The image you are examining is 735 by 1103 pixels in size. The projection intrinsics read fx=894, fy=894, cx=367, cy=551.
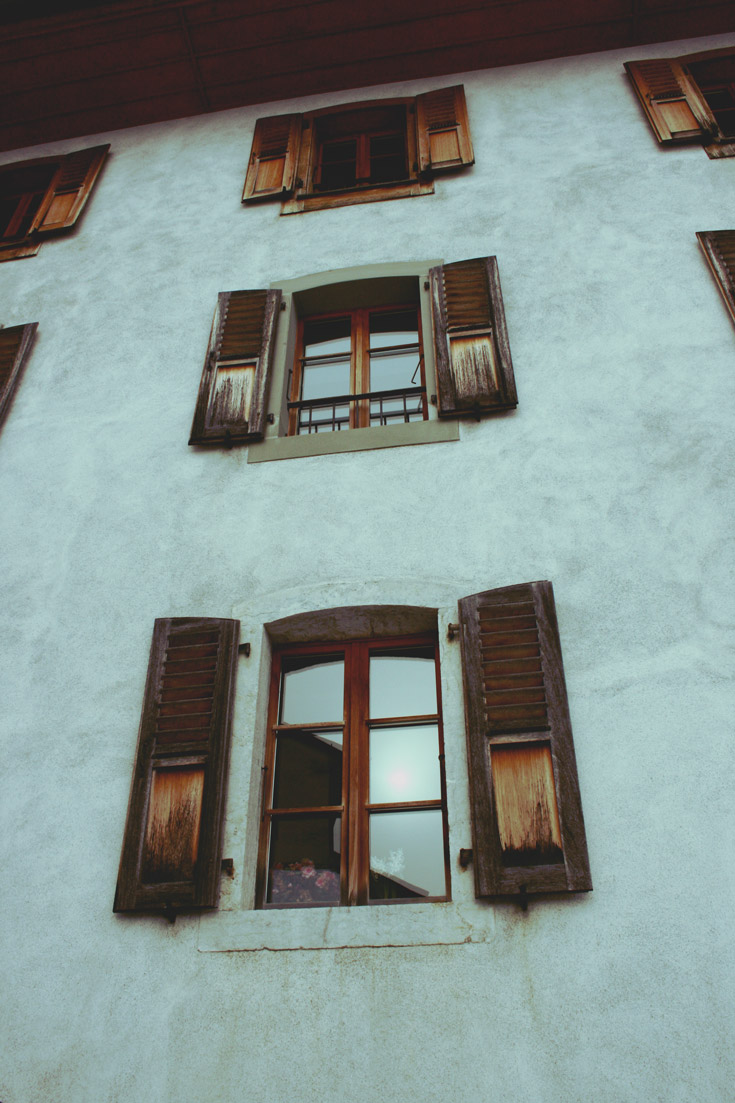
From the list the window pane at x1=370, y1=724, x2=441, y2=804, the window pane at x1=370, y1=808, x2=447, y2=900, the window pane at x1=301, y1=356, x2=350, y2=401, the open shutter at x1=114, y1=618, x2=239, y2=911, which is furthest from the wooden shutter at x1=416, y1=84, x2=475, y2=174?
the window pane at x1=370, y1=808, x2=447, y2=900

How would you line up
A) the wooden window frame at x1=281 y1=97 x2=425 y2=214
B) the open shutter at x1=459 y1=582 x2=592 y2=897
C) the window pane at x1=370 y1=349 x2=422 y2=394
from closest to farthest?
1. the open shutter at x1=459 y1=582 x2=592 y2=897
2. the window pane at x1=370 y1=349 x2=422 y2=394
3. the wooden window frame at x1=281 y1=97 x2=425 y2=214

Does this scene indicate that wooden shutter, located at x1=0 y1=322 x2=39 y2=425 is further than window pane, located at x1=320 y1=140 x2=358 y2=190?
No

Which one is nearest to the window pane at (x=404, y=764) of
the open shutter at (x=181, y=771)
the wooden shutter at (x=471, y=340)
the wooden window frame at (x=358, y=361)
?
the open shutter at (x=181, y=771)

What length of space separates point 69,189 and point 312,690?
5.15 metres

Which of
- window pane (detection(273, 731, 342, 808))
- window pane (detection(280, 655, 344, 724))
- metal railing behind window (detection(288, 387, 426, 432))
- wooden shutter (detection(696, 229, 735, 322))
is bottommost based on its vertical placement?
window pane (detection(273, 731, 342, 808))

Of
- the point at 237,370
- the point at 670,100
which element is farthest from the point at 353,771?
the point at 670,100

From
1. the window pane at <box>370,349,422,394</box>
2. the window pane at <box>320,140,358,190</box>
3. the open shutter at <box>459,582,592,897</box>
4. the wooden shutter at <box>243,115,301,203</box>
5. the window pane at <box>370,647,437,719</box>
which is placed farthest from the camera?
the window pane at <box>320,140,358,190</box>

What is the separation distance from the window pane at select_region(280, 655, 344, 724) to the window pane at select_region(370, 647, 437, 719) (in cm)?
16

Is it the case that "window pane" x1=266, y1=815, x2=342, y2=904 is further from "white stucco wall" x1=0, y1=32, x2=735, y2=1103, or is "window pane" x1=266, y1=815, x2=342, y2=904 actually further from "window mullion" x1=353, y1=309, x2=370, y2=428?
"window mullion" x1=353, y1=309, x2=370, y2=428

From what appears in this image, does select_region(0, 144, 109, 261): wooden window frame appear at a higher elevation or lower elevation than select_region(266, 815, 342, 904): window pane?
higher

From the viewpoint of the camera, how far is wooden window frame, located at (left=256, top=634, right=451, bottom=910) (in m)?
3.58

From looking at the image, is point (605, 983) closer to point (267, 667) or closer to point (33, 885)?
point (267, 667)

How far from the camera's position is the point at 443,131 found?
22.3ft

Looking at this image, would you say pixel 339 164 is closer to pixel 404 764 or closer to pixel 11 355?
pixel 11 355
